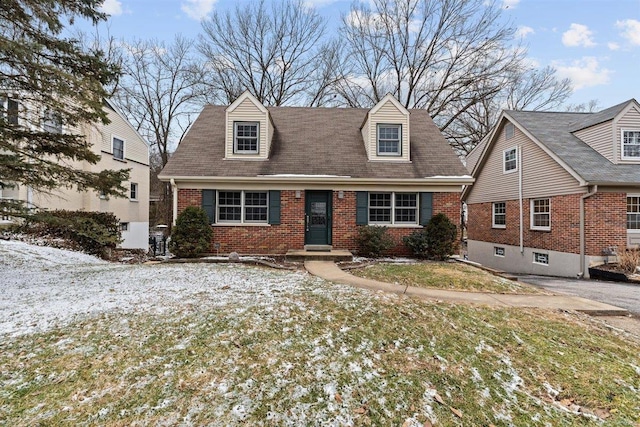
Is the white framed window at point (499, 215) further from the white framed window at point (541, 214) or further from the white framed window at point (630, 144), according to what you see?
the white framed window at point (630, 144)

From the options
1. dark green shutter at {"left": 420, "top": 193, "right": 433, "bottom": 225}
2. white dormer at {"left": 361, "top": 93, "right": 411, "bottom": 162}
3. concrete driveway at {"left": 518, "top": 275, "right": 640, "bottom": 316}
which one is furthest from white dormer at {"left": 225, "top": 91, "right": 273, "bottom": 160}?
concrete driveway at {"left": 518, "top": 275, "right": 640, "bottom": 316}

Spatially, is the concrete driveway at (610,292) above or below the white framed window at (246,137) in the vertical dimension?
below

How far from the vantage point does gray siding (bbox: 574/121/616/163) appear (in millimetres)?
12055

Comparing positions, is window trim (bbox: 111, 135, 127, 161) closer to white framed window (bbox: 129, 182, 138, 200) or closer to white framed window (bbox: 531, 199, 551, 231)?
white framed window (bbox: 129, 182, 138, 200)

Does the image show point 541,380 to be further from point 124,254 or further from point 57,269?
point 124,254

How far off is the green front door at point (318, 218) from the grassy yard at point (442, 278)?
119 inches

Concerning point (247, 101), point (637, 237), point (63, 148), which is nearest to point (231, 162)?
point (247, 101)

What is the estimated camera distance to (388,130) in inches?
491

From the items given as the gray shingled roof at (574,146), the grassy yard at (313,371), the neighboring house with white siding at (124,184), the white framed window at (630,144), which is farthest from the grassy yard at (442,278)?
the neighboring house with white siding at (124,184)

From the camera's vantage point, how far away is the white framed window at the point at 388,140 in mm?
12367

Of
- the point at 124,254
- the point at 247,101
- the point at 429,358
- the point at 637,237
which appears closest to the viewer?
the point at 429,358

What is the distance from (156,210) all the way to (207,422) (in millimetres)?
33891

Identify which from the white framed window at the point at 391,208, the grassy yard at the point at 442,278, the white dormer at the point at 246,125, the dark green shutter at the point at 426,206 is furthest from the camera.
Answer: the white dormer at the point at 246,125

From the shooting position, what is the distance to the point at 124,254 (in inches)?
521
